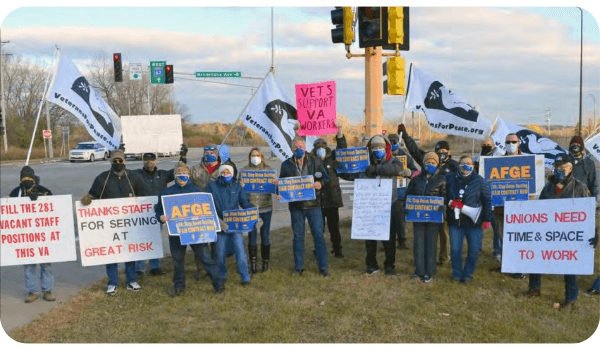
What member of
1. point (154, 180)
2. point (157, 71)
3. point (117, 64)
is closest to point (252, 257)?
point (154, 180)

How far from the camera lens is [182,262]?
7.59m

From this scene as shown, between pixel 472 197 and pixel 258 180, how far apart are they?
331cm

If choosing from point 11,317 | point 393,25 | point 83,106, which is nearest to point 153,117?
point 83,106

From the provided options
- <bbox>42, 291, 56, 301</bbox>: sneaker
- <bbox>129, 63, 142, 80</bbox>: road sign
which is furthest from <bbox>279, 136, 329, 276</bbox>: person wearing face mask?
<bbox>129, 63, 142, 80</bbox>: road sign

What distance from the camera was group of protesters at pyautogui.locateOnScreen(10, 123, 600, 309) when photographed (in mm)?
7465

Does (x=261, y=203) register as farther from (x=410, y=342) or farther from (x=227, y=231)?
(x=410, y=342)

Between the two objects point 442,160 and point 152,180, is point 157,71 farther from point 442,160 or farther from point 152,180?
point 442,160

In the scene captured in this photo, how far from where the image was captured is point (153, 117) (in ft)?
46.5

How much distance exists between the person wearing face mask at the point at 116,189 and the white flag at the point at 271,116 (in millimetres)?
2664

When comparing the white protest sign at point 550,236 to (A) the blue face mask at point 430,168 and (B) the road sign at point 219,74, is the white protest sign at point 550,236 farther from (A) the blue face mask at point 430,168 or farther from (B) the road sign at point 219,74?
(B) the road sign at point 219,74

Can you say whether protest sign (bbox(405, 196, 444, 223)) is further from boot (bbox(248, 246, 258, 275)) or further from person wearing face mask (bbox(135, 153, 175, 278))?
person wearing face mask (bbox(135, 153, 175, 278))

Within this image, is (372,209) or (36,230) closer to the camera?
(36,230)

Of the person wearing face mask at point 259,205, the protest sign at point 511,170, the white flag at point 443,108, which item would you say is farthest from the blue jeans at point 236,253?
the white flag at point 443,108

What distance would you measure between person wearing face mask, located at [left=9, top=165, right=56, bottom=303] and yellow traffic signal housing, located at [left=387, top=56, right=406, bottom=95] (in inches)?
279
